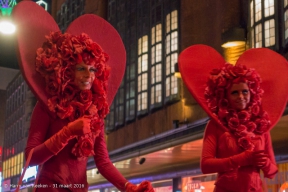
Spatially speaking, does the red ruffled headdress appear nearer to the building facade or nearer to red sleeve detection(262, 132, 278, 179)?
red sleeve detection(262, 132, 278, 179)

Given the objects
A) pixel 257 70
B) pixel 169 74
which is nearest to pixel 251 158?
pixel 257 70

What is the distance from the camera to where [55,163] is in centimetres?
292

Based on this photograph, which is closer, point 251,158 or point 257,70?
point 251,158

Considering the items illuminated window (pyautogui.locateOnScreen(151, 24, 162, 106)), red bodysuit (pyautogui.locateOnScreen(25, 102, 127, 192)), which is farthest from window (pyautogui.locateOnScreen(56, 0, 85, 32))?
red bodysuit (pyautogui.locateOnScreen(25, 102, 127, 192))

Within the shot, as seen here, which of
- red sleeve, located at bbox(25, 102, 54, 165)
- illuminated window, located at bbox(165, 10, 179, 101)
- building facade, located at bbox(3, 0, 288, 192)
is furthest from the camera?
illuminated window, located at bbox(165, 10, 179, 101)

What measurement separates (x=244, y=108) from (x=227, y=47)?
824 centimetres

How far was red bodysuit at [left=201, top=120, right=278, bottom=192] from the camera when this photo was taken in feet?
11.2

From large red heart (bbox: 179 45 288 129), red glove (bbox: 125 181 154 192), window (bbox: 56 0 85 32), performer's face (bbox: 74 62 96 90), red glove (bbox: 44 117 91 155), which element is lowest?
red glove (bbox: 125 181 154 192)

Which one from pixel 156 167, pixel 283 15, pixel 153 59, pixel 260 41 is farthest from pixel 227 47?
pixel 156 167

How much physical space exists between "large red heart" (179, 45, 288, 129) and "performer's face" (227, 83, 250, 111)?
22cm

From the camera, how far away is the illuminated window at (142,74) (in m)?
17.2

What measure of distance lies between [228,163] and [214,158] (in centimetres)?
17

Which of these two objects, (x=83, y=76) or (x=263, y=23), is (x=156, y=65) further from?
(x=83, y=76)

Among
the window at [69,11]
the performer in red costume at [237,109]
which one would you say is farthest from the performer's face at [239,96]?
the window at [69,11]
